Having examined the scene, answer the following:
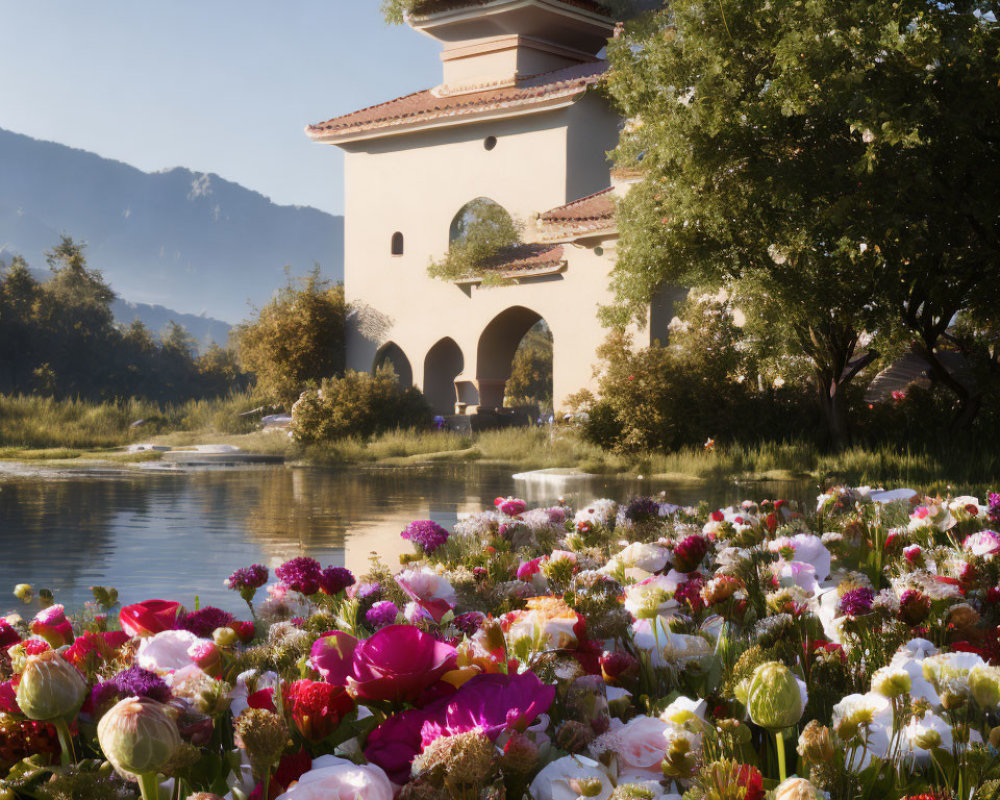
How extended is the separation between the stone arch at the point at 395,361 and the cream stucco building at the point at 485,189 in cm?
16

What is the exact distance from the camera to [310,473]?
1636cm

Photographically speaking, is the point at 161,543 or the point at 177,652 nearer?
the point at 177,652

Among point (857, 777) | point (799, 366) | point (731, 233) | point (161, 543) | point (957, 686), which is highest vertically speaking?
point (731, 233)

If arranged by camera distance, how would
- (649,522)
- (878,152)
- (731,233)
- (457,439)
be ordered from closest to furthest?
1. (649,522)
2. (878,152)
3. (731,233)
4. (457,439)

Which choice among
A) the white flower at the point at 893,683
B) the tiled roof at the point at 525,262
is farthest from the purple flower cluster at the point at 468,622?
the tiled roof at the point at 525,262

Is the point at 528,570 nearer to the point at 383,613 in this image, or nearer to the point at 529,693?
the point at 383,613

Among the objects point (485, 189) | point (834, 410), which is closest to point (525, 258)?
point (485, 189)

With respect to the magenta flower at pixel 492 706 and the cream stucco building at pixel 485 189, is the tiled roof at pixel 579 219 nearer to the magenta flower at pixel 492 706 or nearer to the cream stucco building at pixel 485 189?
the cream stucco building at pixel 485 189

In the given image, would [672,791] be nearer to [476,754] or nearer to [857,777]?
[857,777]

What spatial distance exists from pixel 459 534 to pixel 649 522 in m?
0.99

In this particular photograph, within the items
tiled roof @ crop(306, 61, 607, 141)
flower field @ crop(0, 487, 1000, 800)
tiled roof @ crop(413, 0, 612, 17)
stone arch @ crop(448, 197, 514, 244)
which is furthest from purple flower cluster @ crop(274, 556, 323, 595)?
tiled roof @ crop(413, 0, 612, 17)

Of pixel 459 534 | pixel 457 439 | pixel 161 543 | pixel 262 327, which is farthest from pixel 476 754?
pixel 262 327

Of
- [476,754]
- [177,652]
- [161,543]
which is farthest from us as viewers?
[161,543]

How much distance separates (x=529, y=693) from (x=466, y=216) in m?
23.0
